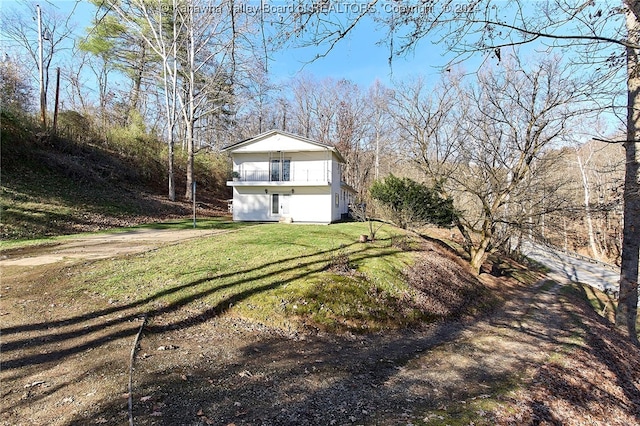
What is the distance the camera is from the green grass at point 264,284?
21.1ft

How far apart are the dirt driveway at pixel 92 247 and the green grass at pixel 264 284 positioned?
109 cm

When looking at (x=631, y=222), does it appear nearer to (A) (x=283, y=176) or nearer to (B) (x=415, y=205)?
(B) (x=415, y=205)

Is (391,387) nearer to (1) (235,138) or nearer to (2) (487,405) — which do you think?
(2) (487,405)

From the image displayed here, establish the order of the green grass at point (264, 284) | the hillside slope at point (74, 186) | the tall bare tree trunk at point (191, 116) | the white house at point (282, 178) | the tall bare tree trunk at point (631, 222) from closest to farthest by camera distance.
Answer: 1. the tall bare tree trunk at point (631, 222)
2. the green grass at point (264, 284)
3. the hillside slope at point (74, 186)
4. the white house at point (282, 178)
5. the tall bare tree trunk at point (191, 116)

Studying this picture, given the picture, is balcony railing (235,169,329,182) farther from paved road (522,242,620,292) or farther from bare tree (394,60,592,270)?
paved road (522,242,620,292)

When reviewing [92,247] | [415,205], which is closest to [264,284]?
[92,247]

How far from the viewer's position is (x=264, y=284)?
23.9ft

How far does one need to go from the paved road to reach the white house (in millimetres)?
12799

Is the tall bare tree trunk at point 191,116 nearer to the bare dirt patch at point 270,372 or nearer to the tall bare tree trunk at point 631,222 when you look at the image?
the bare dirt patch at point 270,372

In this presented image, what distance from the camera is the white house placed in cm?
2009

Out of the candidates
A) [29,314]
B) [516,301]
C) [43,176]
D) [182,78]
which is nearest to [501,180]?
[516,301]

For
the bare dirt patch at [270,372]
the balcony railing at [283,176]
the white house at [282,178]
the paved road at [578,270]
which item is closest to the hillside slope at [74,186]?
the white house at [282,178]

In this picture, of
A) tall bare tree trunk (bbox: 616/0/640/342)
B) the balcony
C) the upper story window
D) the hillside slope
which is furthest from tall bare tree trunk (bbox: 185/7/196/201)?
tall bare tree trunk (bbox: 616/0/640/342)

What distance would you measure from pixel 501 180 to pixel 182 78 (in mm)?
24030
